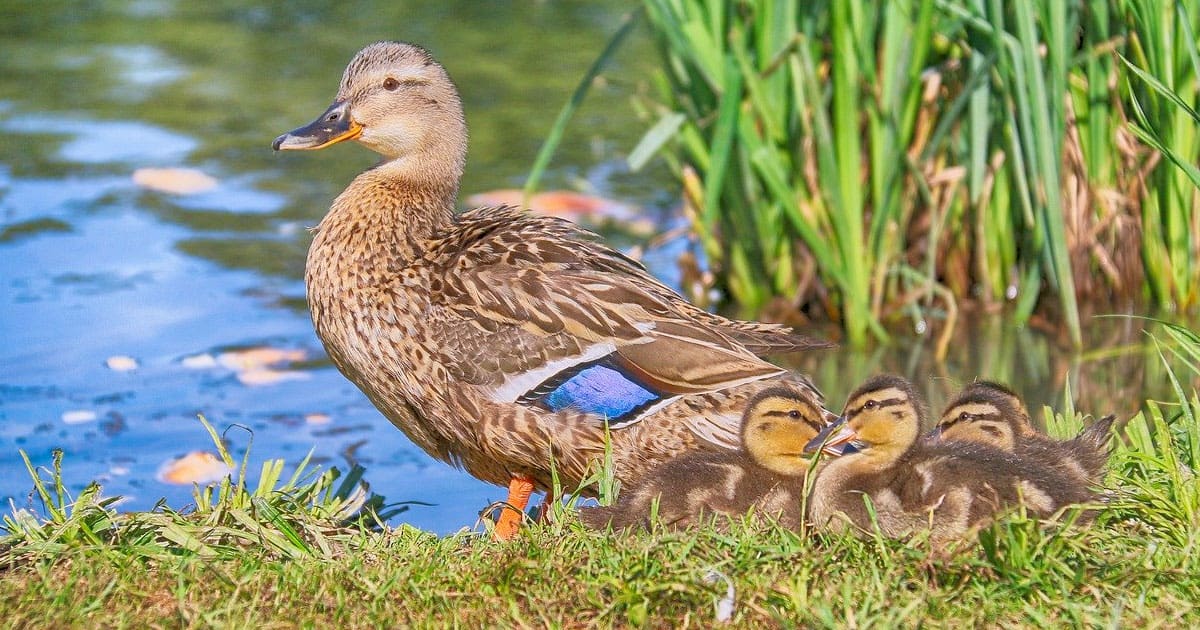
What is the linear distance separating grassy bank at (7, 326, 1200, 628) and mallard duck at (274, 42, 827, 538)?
0.65m

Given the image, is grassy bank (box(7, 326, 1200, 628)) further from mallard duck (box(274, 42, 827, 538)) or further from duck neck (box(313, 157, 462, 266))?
duck neck (box(313, 157, 462, 266))

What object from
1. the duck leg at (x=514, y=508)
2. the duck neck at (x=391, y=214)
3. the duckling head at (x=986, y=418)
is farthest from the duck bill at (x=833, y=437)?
the duck neck at (x=391, y=214)

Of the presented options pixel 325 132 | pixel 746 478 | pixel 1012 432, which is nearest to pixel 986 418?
pixel 1012 432

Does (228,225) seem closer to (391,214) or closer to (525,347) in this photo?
(391,214)

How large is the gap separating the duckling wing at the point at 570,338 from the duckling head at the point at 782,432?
373 mm

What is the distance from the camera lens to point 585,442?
15.4ft

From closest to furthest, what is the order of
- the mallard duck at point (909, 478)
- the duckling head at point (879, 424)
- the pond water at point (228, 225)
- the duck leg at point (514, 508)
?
the mallard duck at point (909, 478)
the duckling head at point (879, 424)
the duck leg at point (514, 508)
the pond water at point (228, 225)

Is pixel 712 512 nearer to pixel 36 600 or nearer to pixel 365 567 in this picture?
pixel 365 567

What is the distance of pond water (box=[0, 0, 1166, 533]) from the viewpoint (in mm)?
6254

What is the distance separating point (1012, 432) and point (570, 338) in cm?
125

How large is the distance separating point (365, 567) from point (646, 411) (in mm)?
1105

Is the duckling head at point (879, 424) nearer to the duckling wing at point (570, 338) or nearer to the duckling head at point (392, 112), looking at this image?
the duckling wing at point (570, 338)

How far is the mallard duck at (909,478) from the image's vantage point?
12.7ft

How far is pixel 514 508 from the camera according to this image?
4477mm
